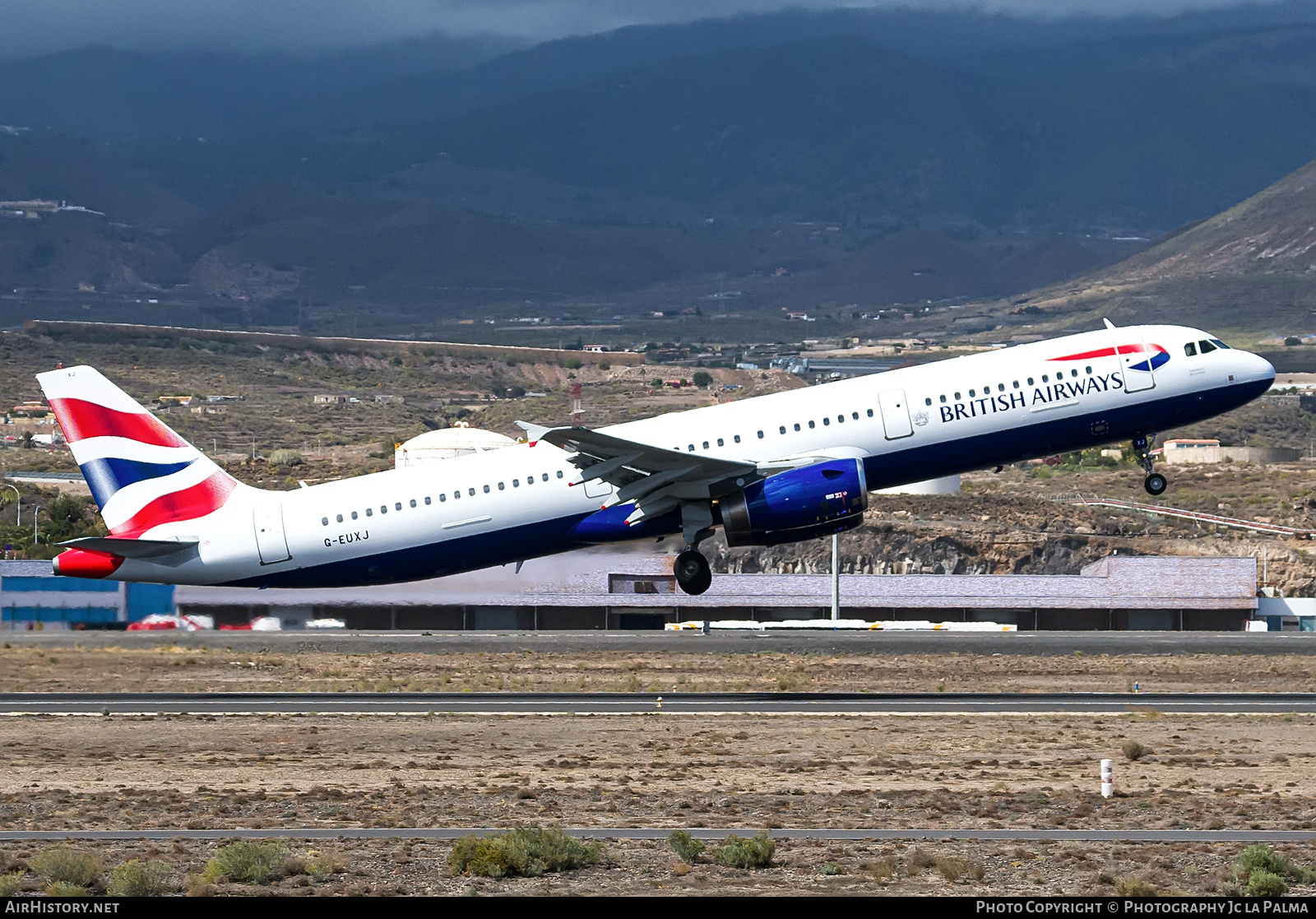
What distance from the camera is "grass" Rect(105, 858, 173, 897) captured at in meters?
26.9

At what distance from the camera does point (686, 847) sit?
2944 cm

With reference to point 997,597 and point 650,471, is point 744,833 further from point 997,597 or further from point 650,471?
point 997,597

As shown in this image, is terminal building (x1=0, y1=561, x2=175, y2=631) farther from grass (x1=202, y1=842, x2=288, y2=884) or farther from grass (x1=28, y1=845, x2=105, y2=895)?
grass (x1=202, y1=842, x2=288, y2=884)

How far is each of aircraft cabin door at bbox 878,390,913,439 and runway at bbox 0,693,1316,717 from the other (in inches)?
333

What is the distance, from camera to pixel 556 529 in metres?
48.8

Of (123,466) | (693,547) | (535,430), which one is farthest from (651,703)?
(123,466)

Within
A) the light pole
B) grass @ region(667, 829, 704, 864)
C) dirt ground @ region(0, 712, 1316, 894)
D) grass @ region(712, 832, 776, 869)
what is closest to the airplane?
dirt ground @ region(0, 712, 1316, 894)

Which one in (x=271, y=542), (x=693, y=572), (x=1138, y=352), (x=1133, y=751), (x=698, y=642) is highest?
(x=1138, y=352)

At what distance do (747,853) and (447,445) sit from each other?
9679cm

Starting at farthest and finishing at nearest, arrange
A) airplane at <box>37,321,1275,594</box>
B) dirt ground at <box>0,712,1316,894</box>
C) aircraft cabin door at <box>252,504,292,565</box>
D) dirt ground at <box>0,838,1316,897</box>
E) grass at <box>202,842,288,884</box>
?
aircraft cabin door at <box>252,504,292,565</box> → airplane at <box>37,321,1275,594</box> → dirt ground at <box>0,712,1316,894</box> → grass at <box>202,842,288,884</box> → dirt ground at <box>0,838,1316,897</box>

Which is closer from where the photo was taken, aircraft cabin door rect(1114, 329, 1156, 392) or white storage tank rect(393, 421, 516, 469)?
aircraft cabin door rect(1114, 329, 1156, 392)

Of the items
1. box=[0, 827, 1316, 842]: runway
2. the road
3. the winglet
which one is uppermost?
the winglet

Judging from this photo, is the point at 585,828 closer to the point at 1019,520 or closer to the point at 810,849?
the point at 810,849

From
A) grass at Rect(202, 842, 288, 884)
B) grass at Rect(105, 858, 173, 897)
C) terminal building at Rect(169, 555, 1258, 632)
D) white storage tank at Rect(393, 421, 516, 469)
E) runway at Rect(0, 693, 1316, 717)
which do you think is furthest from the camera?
white storage tank at Rect(393, 421, 516, 469)
